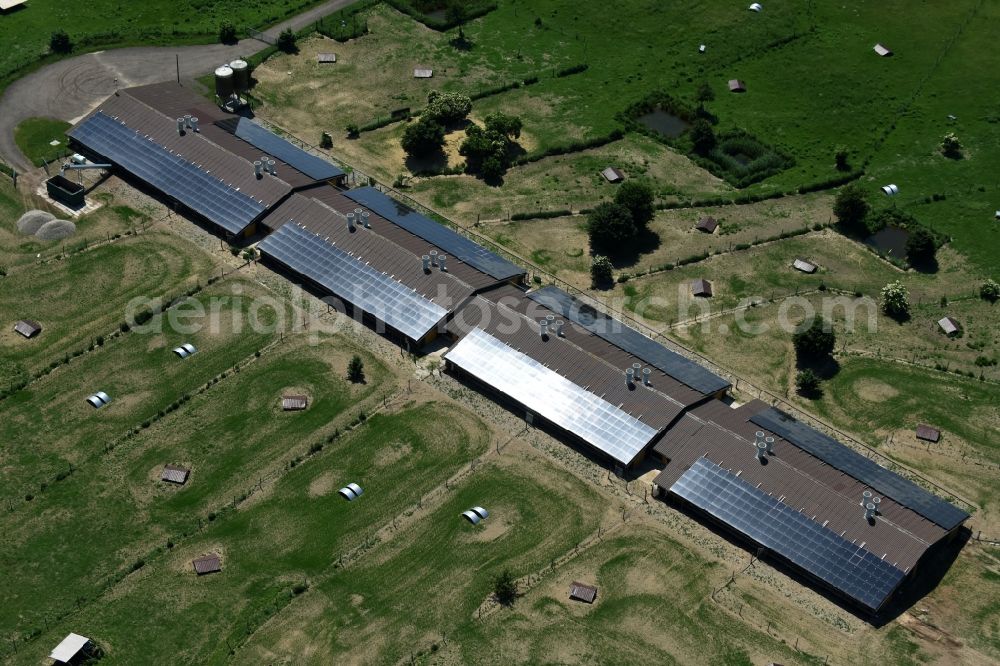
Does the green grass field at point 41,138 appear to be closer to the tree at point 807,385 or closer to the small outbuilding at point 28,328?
the small outbuilding at point 28,328

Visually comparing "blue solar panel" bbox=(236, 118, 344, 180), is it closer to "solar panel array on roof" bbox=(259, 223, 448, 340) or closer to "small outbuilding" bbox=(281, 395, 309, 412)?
"solar panel array on roof" bbox=(259, 223, 448, 340)

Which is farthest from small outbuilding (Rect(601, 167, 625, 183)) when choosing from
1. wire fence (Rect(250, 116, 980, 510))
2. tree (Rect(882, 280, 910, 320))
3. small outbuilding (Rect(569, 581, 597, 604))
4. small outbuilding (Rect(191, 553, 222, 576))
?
small outbuilding (Rect(191, 553, 222, 576))

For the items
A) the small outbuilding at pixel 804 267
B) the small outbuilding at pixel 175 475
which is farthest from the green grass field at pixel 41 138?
the small outbuilding at pixel 804 267

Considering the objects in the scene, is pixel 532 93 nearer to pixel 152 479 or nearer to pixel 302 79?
pixel 302 79

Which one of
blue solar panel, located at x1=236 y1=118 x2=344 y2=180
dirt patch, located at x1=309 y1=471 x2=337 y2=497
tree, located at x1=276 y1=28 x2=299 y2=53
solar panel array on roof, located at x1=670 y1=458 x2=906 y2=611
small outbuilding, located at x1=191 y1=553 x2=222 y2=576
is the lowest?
small outbuilding, located at x1=191 y1=553 x2=222 y2=576

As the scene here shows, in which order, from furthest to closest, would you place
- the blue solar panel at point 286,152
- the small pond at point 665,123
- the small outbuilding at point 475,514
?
the small pond at point 665,123
the blue solar panel at point 286,152
the small outbuilding at point 475,514

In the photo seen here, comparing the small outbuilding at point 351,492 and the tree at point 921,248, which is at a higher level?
the tree at point 921,248

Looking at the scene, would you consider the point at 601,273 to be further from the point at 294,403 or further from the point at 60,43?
the point at 60,43
